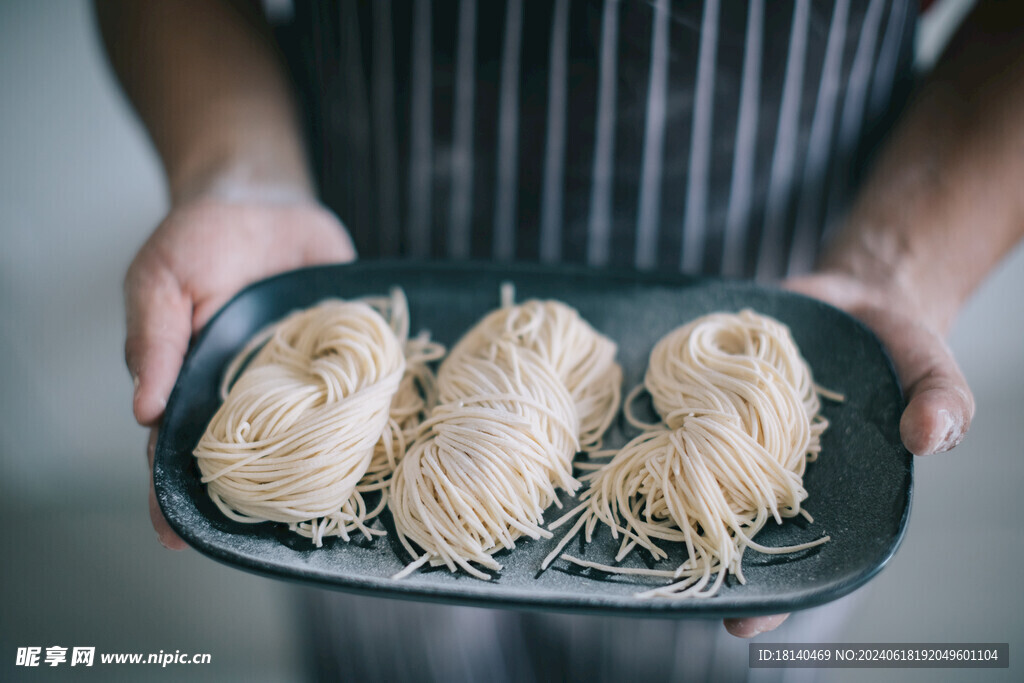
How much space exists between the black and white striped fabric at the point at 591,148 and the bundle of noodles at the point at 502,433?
35 cm

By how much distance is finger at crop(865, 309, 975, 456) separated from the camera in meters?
1.25

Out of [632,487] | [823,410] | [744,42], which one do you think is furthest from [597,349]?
[744,42]

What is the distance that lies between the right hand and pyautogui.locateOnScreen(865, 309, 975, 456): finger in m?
1.40

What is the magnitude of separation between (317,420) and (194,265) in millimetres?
556

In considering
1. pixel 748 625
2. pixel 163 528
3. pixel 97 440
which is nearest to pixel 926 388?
pixel 748 625

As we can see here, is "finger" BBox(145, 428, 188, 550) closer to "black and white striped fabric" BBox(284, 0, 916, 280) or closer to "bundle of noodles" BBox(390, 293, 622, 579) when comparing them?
"bundle of noodles" BBox(390, 293, 622, 579)

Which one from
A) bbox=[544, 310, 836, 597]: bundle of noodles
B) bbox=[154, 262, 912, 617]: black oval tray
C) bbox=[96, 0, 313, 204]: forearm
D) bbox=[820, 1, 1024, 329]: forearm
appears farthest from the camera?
bbox=[96, 0, 313, 204]: forearm

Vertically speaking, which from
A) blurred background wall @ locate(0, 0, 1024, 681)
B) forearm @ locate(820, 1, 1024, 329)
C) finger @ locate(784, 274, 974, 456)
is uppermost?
forearm @ locate(820, 1, 1024, 329)

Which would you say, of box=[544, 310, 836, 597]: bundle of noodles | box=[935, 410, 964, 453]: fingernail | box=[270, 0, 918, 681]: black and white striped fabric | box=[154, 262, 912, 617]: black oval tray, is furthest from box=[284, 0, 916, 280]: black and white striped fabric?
box=[935, 410, 964, 453]: fingernail

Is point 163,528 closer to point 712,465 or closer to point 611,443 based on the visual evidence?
point 611,443

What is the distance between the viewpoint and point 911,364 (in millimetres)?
1446

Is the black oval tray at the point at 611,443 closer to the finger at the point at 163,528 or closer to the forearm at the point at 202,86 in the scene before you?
the finger at the point at 163,528

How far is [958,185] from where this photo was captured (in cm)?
191

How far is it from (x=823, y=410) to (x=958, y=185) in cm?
87
